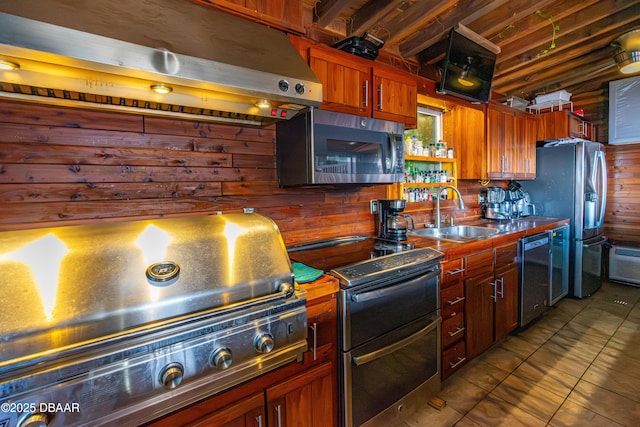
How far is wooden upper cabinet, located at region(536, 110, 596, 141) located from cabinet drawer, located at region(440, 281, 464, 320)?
114 inches

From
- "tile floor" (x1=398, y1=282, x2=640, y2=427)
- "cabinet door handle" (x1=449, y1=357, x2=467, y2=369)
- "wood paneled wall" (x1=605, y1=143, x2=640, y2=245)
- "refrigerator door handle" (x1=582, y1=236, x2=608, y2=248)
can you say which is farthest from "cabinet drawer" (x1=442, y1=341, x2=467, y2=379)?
"wood paneled wall" (x1=605, y1=143, x2=640, y2=245)

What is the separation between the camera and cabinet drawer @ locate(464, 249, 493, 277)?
2.12m

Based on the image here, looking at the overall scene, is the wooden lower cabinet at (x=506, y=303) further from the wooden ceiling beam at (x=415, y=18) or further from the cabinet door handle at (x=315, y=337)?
the wooden ceiling beam at (x=415, y=18)

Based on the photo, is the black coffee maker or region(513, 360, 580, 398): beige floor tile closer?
region(513, 360, 580, 398): beige floor tile

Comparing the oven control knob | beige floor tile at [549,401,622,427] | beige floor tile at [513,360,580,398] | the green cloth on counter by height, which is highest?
the green cloth on counter

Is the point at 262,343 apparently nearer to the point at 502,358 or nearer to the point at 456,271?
the point at 456,271

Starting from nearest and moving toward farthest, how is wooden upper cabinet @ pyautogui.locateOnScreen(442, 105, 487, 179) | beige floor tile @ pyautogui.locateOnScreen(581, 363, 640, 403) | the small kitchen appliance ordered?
beige floor tile @ pyautogui.locateOnScreen(581, 363, 640, 403)
wooden upper cabinet @ pyautogui.locateOnScreen(442, 105, 487, 179)
the small kitchen appliance

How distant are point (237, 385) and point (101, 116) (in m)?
1.39

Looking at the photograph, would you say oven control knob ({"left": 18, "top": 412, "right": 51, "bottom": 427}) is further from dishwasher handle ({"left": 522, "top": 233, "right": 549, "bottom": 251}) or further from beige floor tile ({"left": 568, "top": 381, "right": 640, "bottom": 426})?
dishwasher handle ({"left": 522, "top": 233, "right": 549, "bottom": 251})

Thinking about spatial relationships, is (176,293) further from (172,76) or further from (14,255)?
(172,76)

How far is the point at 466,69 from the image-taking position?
2670 mm

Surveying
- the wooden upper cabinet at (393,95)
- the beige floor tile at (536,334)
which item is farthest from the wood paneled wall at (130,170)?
the beige floor tile at (536,334)

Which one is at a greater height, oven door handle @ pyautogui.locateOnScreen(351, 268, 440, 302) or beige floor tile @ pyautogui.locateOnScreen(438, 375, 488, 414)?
oven door handle @ pyautogui.locateOnScreen(351, 268, 440, 302)

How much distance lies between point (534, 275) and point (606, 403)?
45.2 inches
